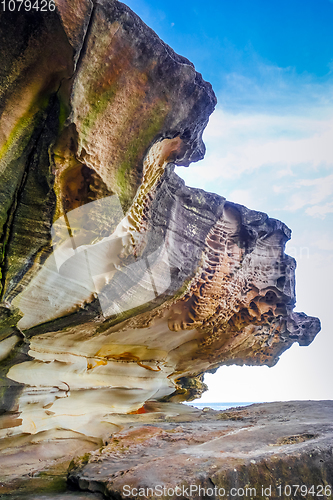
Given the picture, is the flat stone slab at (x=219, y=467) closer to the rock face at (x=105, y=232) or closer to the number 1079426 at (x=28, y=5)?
the rock face at (x=105, y=232)

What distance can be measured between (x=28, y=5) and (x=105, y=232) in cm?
202

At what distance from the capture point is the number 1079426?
225 centimetres

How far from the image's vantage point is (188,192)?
4.89 metres

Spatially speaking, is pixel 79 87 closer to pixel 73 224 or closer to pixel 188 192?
pixel 73 224

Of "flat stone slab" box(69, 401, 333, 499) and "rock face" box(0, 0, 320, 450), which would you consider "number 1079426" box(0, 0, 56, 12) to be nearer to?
"rock face" box(0, 0, 320, 450)

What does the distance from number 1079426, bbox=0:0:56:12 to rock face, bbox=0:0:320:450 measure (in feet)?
0.12

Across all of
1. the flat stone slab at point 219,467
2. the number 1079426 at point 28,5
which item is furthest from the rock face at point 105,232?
the flat stone slab at point 219,467

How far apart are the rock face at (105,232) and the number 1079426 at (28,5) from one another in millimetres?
36

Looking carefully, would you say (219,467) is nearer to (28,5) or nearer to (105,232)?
(105,232)

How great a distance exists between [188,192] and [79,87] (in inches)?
100.0

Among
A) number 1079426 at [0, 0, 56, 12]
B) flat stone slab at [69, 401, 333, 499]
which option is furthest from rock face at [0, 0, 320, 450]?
flat stone slab at [69, 401, 333, 499]

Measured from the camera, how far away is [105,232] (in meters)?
3.42

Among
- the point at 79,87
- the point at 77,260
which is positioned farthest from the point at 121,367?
the point at 79,87

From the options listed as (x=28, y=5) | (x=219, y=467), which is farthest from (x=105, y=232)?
(x=219, y=467)
